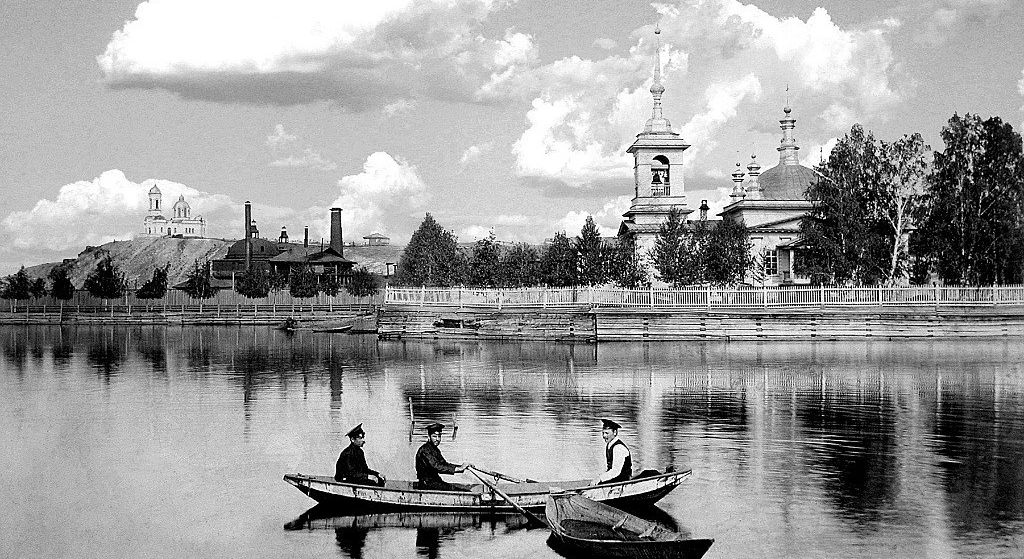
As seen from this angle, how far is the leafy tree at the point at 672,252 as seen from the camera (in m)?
84.9

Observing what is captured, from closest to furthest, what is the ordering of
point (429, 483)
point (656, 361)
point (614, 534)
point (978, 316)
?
point (614, 534) → point (429, 483) → point (656, 361) → point (978, 316)

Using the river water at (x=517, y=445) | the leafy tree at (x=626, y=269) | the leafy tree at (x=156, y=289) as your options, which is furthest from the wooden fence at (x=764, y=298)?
the leafy tree at (x=156, y=289)

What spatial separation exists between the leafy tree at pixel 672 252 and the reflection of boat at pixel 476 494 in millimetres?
63324

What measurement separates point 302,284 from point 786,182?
6263 cm

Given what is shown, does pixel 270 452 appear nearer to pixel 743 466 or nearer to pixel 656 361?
pixel 743 466

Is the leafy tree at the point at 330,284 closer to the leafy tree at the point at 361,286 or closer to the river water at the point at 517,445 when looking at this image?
the leafy tree at the point at 361,286

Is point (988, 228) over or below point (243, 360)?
over

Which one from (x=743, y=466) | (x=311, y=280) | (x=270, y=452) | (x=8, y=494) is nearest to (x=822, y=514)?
(x=743, y=466)

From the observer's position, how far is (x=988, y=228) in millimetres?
72312

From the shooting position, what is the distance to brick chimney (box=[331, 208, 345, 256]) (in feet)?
542

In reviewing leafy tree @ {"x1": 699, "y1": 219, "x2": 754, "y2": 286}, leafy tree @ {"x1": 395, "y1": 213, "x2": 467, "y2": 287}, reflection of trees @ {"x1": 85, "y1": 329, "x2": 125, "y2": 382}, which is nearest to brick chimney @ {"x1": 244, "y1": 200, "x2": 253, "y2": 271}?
leafy tree @ {"x1": 395, "y1": 213, "x2": 467, "y2": 287}

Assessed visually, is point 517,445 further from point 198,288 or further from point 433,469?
point 198,288

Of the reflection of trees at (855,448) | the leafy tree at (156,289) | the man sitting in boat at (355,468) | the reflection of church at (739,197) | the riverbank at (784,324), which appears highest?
the reflection of church at (739,197)

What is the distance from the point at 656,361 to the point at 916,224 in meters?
29.6
